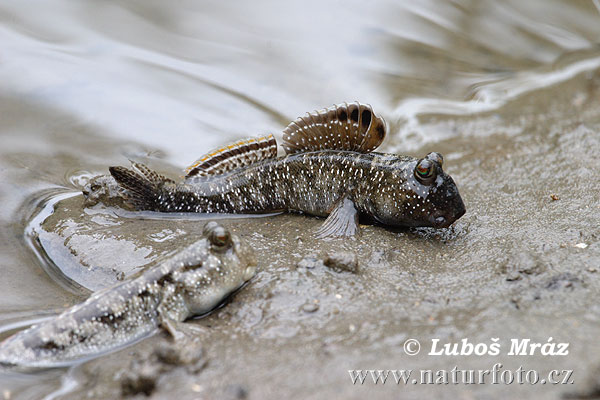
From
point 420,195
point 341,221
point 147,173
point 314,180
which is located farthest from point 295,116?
point 420,195

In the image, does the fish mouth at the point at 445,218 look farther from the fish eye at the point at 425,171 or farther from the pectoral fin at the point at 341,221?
the pectoral fin at the point at 341,221

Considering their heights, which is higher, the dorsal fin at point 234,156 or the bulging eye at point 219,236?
the dorsal fin at point 234,156

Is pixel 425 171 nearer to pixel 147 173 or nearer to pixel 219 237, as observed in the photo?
pixel 219 237

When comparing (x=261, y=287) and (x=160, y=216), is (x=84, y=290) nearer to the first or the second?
(x=160, y=216)

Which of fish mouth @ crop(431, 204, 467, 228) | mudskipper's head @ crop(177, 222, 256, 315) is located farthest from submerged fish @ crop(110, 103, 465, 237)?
mudskipper's head @ crop(177, 222, 256, 315)

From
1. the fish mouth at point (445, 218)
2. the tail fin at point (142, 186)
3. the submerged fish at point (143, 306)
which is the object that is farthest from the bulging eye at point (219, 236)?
the fish mouth at point (445, 218)

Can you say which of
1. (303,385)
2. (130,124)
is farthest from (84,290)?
(130,124)
